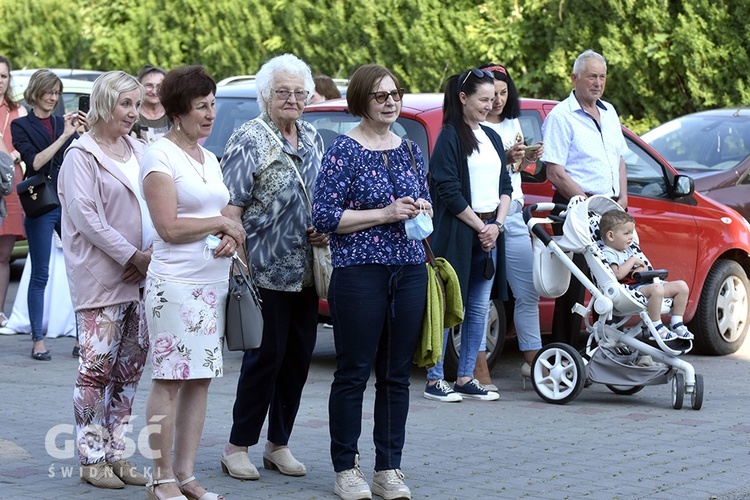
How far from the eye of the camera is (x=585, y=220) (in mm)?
7828

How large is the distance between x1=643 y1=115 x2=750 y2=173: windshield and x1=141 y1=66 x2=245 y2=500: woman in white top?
7.76 m

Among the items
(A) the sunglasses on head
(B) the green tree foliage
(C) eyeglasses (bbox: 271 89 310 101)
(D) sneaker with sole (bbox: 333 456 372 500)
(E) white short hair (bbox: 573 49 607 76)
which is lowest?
(D) sneaker with sole (bbox: 333 456 372 500)

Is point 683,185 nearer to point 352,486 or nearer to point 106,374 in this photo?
point 352,486

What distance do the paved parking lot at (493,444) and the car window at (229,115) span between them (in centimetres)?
225

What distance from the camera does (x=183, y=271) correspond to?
5.21 metres

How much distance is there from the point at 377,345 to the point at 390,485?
613 millimetres

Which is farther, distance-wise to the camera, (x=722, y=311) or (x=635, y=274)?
(x=722, y=311)

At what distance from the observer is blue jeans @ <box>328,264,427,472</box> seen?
5.52 metres

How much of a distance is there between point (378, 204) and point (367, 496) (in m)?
1.27

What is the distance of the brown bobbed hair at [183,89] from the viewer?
530 cm

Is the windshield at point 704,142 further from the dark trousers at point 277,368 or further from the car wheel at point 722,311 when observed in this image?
the dark trousers at point 277,368

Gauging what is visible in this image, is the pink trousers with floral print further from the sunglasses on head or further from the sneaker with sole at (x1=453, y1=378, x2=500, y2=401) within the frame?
the sunglasses on head

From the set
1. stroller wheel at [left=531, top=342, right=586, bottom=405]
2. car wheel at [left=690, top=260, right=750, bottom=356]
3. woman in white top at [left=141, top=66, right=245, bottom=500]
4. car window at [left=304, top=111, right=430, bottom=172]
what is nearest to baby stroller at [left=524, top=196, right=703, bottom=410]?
stroller wheel at [left=531, top=342, right=586, bottom=405]

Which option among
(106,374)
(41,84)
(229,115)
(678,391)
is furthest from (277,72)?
(229,115)
